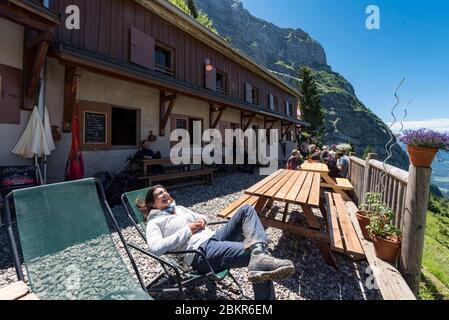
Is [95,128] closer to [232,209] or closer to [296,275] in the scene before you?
[232,209]

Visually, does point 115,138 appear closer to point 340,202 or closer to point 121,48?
point 121,48

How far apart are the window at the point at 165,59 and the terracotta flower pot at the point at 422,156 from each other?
7.97 metres

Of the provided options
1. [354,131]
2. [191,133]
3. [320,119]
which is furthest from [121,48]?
[354,131]

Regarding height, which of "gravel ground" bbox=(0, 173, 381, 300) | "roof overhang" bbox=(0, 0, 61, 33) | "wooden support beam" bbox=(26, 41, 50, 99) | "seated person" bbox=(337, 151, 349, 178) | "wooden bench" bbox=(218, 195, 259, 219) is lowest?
"gravel ground" bbox=(0, 173, 381, 300)

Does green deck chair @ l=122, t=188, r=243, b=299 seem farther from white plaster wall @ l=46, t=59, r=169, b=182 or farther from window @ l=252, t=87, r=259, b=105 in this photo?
window @ l=252, t=87, r=259, b=105

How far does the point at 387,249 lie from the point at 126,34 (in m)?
8.16

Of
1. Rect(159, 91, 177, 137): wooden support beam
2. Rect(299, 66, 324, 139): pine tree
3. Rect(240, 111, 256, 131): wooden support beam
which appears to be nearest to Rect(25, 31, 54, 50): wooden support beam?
Rect(159, 91, 177, 137): wooden support beam

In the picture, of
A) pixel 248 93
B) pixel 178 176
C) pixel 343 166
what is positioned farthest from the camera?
pixel 248 93

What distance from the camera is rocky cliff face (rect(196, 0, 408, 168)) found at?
71562mm

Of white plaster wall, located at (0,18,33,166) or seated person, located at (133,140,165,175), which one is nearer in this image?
white plaster wall, located at (0,18,33,166)

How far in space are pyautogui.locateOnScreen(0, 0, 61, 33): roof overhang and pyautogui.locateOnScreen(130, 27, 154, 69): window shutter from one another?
2.94 m

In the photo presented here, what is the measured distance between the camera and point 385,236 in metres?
2.33

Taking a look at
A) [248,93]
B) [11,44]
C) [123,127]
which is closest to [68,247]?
[11,44]

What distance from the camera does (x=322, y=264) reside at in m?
2.91
